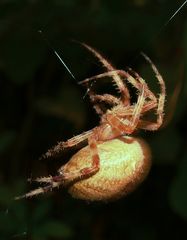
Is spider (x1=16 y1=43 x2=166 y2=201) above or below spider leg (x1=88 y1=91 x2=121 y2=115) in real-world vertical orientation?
below

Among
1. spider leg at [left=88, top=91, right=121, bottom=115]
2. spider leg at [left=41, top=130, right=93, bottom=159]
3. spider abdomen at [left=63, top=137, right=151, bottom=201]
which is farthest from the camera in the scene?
spider leg at [left=88, top=91, right=121, bottom=115]

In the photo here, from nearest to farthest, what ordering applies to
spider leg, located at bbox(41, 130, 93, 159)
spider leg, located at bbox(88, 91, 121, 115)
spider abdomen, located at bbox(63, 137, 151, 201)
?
spider abdomen, located at bbox(63, 137, 151, 201)
spider leg, located at bbox(41, 130, 93, 159)
spider leg, located at bbox(88, 91, 121, 115)

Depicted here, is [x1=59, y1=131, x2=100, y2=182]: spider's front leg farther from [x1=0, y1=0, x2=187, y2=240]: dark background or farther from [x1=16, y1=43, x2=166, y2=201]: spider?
[x1=0, y1=0, x2=187, y2=240]: dark background

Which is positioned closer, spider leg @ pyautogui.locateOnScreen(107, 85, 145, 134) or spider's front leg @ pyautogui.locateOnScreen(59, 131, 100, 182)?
spider's front leg @ pyautogui.locateOnScreen(59, 131, 100, 182)

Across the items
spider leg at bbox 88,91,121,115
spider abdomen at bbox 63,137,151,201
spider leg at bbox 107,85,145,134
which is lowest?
spider abdomen at bbox 63,137,151,201

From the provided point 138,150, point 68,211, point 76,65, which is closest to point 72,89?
point 76,65

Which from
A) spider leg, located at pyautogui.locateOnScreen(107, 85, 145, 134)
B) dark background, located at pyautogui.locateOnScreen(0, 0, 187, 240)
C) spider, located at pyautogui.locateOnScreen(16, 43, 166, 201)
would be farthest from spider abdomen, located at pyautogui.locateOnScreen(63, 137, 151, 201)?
dark background, located at pyautogui.locateOnScreen(0, 0, 187, 240)

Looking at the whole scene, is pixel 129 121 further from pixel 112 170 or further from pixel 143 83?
pixel 112 170

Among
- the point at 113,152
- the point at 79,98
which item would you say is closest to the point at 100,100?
→ the point at 113,152
